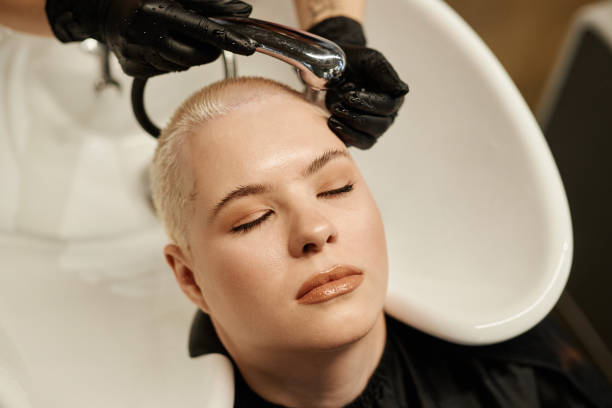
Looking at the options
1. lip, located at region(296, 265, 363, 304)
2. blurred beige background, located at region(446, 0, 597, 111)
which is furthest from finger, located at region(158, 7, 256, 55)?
blurred beige background, located at region(446, 0, 597, 111)

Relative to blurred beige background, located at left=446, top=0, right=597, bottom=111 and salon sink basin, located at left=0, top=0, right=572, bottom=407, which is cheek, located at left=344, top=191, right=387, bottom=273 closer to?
salon sink basin, located at left=0, top=0, right=572, bottom=407

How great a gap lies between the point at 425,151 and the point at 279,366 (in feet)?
1.88

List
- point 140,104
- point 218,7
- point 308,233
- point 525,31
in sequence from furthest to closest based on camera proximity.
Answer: point 525,31, point 140,104, point 218,7, point 308,233

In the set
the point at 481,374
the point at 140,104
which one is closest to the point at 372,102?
the point at 140,104

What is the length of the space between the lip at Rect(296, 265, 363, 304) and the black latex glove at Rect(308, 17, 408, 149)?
238mm

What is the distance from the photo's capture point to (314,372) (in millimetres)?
954

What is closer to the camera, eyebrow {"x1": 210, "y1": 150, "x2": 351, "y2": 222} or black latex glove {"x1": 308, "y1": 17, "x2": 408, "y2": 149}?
eyebrow {"x1": 210, "y1": 150, "x2": 351, "y2": 222}

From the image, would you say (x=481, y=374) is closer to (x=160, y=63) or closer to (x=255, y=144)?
(x=255, y=144)

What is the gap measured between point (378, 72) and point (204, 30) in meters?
0.28

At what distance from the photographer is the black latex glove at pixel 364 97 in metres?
0.97

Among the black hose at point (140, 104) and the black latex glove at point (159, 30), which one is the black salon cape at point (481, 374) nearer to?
the black hose at point (140, 104)

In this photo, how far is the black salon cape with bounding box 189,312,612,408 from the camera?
3.60 feet

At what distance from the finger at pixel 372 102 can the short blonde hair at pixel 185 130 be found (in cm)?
7

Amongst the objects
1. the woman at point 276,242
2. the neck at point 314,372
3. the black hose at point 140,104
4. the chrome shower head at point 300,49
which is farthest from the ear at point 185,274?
the chrome shower head at point 300,49
